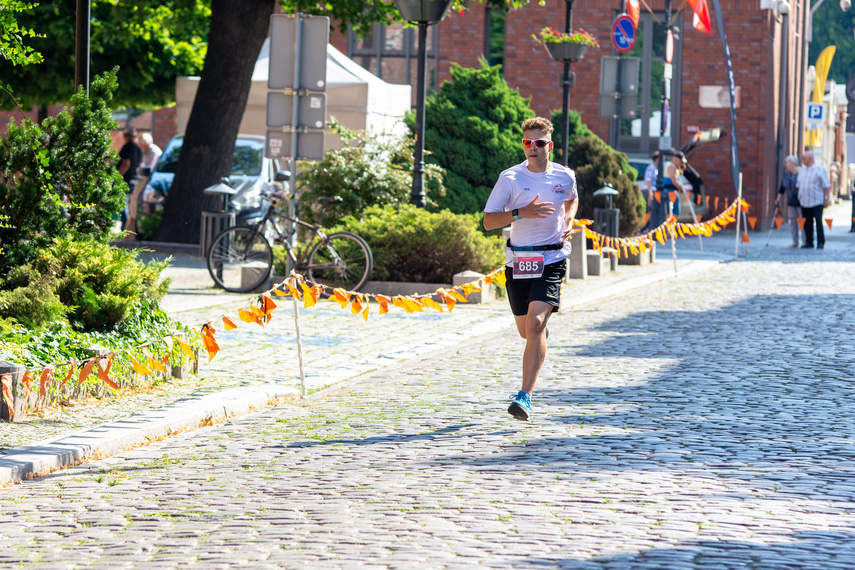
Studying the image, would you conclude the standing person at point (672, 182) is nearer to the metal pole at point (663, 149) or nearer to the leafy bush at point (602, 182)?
the metal pole at point (663, 149)

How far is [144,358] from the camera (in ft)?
28.6

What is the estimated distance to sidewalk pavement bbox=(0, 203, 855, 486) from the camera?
23.1 feet

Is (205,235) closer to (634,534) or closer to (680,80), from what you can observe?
(634,534)

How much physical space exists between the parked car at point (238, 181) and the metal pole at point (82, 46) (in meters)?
10.2

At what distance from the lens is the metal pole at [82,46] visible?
10.6 metres

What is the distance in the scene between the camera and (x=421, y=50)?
16344 mm

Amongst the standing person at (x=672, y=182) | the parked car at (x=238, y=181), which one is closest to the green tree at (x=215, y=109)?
the parked car at (x=238, y=181)

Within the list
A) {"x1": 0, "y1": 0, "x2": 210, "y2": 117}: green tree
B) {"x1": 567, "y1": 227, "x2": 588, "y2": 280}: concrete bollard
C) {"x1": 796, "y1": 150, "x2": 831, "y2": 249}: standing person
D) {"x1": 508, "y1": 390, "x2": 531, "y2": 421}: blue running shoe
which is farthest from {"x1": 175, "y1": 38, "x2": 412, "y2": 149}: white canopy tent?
{"x1": 508, "y1": 390, "x2": 531, "y2": 421}: blue running shoe

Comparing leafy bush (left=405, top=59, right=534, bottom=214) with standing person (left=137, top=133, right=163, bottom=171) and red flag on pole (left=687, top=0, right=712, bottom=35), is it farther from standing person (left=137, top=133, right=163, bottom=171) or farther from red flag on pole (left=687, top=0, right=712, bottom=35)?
red flag on pole (left=687, top=0, right=712, bottom=35)

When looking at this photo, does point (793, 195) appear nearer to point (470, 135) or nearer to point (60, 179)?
point (470, 135)

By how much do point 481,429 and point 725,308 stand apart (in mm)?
7935

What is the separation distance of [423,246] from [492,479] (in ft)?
31.1

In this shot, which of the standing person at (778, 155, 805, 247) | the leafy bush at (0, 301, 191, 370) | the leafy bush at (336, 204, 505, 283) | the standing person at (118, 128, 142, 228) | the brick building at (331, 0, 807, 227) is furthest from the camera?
the brick building at (331, 0, 807, 227)

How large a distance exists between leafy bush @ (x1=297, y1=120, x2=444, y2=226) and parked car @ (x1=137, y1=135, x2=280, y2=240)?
3862mm
